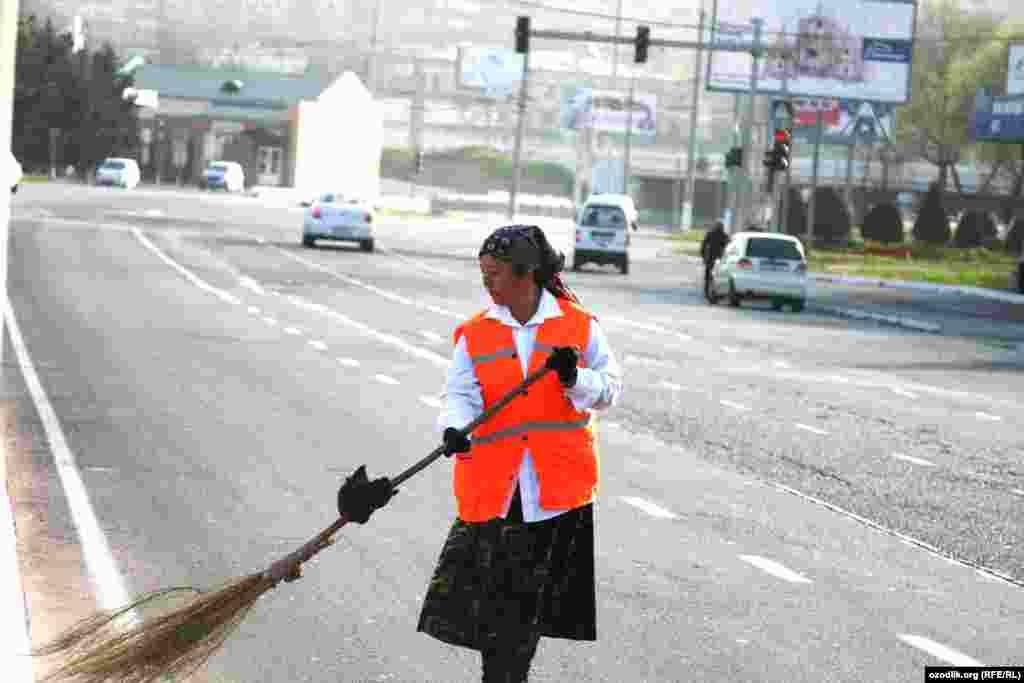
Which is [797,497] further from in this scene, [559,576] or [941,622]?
[559,576]

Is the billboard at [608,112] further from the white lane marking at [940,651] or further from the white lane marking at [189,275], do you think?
the white lane marking at [940,651]

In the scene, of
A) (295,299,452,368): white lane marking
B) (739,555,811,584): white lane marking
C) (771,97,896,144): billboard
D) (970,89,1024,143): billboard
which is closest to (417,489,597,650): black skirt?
Answer: (739,555,811,584): white lane marking

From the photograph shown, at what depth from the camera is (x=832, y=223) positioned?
88875mm

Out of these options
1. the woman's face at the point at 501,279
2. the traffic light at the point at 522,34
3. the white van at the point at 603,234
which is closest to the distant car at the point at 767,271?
the white van at the point at 603,234

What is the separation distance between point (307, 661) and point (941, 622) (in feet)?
9.76

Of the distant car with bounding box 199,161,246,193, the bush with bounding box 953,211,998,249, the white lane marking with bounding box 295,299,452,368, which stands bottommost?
the distant car with bounding box 199,161,246,193

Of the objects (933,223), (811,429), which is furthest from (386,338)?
(933,223)

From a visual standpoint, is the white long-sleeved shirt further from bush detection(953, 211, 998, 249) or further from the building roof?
the building roof

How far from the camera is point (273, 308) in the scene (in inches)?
1233

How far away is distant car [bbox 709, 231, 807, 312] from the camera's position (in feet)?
137

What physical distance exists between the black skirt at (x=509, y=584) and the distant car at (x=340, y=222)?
4792 cm

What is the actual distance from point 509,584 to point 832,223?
83.3m

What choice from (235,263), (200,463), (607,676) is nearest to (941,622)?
(607,676)

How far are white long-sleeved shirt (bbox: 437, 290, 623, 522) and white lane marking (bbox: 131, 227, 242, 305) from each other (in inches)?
994
